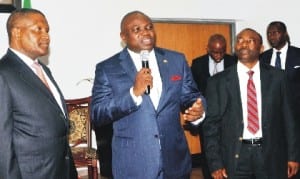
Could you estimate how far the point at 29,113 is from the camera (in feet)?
6.88

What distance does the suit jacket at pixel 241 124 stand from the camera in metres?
2.93

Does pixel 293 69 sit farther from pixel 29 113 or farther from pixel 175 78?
pixel 29 113

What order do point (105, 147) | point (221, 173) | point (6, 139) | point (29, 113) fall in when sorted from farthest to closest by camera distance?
point (105, 147), point (221, 173), point (29, 113), point (6, 139)

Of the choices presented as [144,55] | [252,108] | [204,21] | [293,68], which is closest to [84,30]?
[204,21]

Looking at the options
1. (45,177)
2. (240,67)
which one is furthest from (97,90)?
(240,67)

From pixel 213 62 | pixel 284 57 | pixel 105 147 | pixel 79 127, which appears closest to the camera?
pixel 105 147

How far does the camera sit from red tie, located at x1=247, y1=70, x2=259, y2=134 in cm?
294

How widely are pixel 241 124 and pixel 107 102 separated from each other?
1.05m

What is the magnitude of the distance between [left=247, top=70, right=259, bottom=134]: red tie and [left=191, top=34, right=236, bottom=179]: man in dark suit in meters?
2.07

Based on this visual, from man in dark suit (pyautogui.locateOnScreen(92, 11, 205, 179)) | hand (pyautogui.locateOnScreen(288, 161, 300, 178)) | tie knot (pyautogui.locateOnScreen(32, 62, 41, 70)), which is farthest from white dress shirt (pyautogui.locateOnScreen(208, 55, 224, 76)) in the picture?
tie knot (pyautogui.locateOnScreen(32, 62, 41, 70))

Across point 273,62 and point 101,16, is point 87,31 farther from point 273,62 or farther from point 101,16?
point 273,62

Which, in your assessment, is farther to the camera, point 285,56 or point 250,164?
point 285,56

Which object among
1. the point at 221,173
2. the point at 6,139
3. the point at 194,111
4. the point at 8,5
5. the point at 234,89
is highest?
the point at 8,5

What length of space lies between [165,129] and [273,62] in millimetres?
2962
